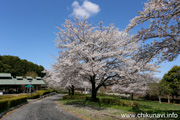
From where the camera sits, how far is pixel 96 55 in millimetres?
12812

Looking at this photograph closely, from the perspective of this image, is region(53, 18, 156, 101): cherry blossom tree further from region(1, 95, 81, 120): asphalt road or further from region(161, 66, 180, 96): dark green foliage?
region(161, 66, 180, 96): dark green foliage

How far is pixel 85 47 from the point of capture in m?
13.5

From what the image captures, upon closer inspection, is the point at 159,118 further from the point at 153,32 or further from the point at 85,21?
the point at 85,21

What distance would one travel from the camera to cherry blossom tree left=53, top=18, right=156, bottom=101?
12.9 meters

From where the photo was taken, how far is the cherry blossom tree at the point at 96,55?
12.9m

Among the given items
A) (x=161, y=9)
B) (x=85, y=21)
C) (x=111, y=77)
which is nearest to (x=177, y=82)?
(x=111, y=77)

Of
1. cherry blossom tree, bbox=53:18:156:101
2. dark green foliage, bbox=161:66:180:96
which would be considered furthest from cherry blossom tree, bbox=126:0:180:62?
dark green foliage, bbox=161:66:180:96

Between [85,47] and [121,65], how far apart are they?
14.8 feet

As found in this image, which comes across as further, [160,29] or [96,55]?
[96,55]

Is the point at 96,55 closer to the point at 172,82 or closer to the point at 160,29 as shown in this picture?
the point at 160,29

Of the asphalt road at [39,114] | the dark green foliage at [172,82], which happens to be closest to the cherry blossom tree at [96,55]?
the asphalt road at [39,114]

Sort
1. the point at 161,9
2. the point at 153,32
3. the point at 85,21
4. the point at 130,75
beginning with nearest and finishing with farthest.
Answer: the point at 161,9 → the point at 153,32 → the point at 130,75 → the point at 85,21

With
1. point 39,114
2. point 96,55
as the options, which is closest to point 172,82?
point 96,55

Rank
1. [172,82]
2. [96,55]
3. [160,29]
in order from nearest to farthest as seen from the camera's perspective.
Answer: [160,29] → [96,55] → [172,82]
